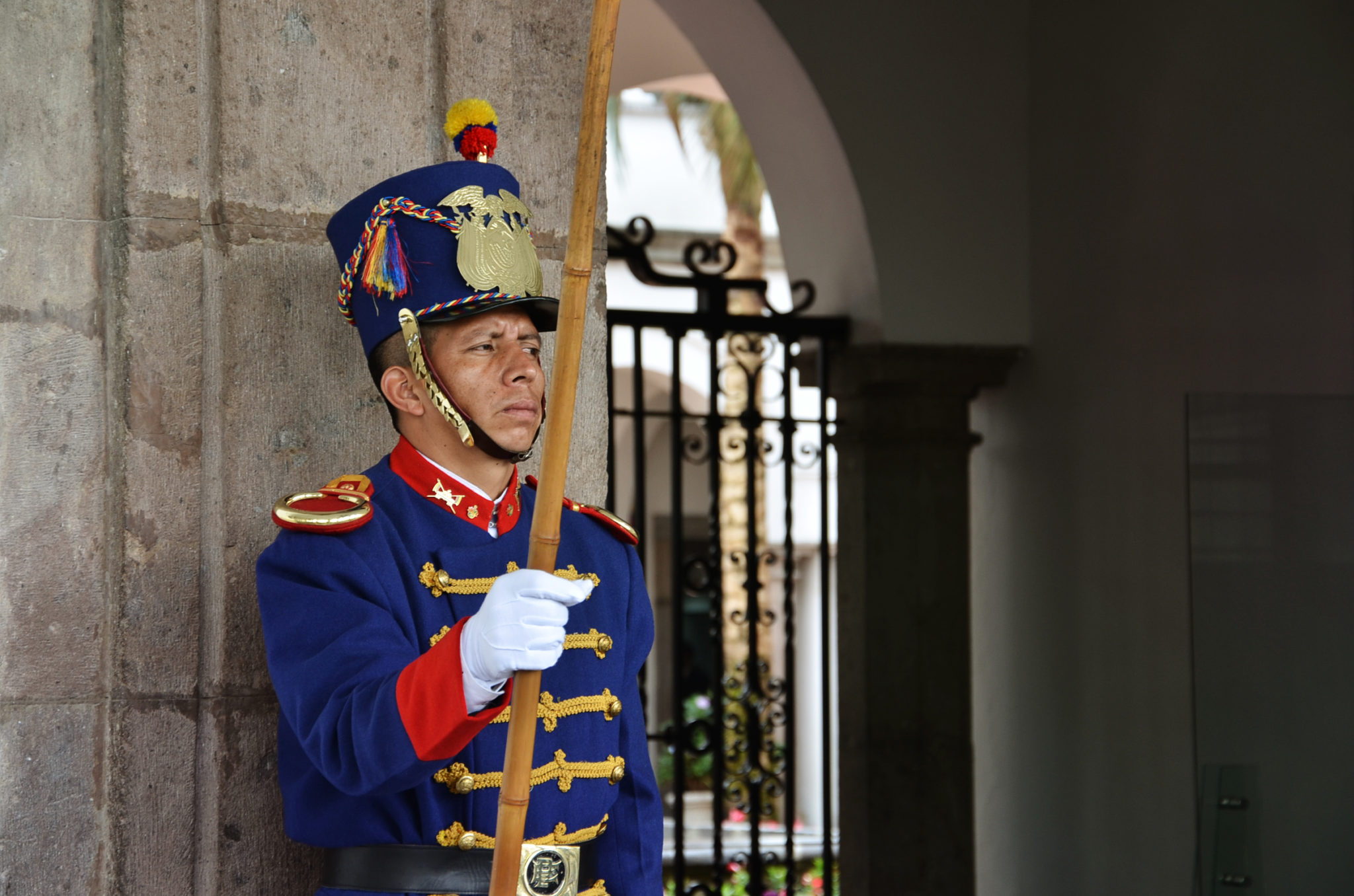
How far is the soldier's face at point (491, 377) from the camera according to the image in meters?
1.91

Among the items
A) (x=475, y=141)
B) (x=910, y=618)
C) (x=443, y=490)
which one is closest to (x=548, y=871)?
(x=443, y=490)

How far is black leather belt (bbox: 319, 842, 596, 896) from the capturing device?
5.99 ft

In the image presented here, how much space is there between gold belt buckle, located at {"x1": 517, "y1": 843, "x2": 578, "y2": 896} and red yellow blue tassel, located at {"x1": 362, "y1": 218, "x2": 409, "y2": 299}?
74cm

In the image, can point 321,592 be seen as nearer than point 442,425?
Yes

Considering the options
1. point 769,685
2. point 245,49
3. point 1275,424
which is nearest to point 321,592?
point 245,49

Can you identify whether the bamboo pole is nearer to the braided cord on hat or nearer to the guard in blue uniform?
the guard in blue uniform

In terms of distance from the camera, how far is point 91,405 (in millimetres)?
2264

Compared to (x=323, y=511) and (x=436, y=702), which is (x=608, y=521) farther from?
(x=436, y=702)

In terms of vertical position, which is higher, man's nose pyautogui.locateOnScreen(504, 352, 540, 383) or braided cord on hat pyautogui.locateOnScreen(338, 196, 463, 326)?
braided cord on hat pyautogui.locateOnScreen(338, 196, 463, 326)

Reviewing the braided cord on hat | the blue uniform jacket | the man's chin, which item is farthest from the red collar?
the braided cord on hat

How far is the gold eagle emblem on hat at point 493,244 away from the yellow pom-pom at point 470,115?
0.29 feet

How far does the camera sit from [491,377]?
75.4 inches

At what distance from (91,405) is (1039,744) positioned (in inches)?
146

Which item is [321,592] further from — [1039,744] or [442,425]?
[1039,744]
